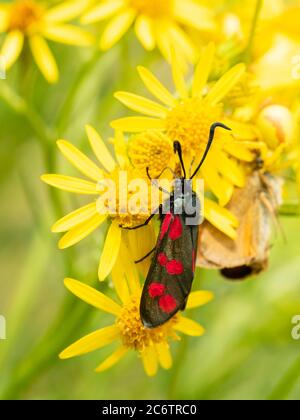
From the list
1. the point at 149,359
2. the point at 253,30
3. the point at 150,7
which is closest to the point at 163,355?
the point at 149,359

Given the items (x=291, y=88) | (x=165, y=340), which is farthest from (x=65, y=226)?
(x=291, y=88)

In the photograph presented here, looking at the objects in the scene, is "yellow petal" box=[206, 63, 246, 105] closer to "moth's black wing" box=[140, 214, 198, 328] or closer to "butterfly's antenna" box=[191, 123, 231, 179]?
"butterfly's antenna" box=[191, 123, 231, 179]

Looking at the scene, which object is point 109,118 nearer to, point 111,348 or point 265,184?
point 111,348

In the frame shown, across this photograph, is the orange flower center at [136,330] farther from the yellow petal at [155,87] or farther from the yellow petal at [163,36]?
the yellow petal at [163,36]

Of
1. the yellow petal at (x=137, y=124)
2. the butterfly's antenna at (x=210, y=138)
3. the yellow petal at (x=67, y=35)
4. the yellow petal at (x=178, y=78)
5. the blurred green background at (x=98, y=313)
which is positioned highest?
the yellow petal at (x=67, y=35)

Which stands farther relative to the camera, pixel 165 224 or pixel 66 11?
pixel 66 11

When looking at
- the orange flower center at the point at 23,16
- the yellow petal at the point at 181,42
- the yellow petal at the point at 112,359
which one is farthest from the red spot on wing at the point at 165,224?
the orange flower center at the point at 23,16

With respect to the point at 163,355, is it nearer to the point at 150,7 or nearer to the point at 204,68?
the point at 204,68
